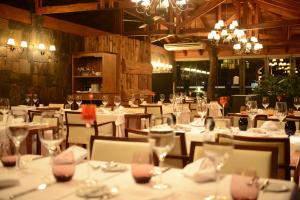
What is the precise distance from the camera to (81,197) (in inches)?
57.0

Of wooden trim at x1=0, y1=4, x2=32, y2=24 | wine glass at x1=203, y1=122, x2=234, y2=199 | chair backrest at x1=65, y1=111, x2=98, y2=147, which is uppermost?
wooden trim at x1=0, y1=4, x2=32, y2=24

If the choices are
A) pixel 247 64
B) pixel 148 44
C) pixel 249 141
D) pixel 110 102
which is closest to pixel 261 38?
pixel 247 64

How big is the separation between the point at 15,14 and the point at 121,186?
7628 mm

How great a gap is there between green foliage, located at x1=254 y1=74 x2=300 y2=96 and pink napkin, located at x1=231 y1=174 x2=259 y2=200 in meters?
7.35

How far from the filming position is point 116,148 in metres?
2.46

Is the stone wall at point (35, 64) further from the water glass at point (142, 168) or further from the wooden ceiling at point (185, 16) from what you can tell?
the water glass at point (142, 168)

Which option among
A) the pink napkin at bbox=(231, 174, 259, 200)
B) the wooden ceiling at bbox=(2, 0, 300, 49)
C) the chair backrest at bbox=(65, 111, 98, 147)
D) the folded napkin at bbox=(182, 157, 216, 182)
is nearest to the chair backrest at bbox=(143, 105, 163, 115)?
the wooden ceiling at bbox=(2, 0, 300, 49)

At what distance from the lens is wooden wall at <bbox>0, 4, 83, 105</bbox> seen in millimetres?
8094

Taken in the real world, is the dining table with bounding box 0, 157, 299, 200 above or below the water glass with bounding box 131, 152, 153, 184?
below

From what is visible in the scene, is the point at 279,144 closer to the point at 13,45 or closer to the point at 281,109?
the point at 281,109

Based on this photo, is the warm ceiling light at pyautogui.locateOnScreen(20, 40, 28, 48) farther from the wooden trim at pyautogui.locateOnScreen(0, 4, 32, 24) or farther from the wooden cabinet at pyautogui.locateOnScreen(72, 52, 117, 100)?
the wooden cabinet at pyautogui.locateOnScreen(72, 52, 117, 100)

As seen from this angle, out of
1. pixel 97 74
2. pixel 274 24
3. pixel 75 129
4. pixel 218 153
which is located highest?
pixel 274 24

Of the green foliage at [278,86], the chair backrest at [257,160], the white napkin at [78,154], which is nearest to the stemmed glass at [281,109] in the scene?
the chair backrest at [257,160]

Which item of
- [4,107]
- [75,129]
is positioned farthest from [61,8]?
A: [4,107]
